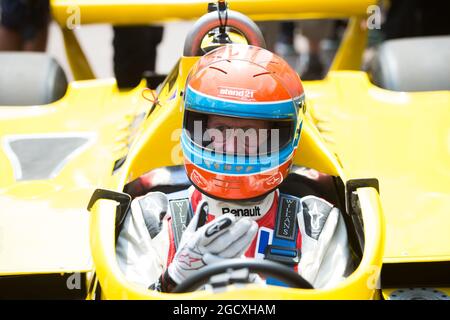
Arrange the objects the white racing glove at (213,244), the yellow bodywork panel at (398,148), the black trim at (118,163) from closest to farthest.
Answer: the white racing glove at (213,244) < the yellow bodywork panel at (398,148) < the black trim at (118,163)

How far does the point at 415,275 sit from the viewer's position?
2.25m

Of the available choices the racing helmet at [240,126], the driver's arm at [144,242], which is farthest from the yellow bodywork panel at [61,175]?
the racing helmet at [240,126]

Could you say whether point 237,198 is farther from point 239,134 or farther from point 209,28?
point 209,28

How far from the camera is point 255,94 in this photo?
2.01 metres

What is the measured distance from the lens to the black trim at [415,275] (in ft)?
7.34

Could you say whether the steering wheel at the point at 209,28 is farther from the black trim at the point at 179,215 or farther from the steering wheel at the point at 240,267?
the steering wheel at the point at 240,267

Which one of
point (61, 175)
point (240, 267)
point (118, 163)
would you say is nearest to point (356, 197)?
point (240, 267)

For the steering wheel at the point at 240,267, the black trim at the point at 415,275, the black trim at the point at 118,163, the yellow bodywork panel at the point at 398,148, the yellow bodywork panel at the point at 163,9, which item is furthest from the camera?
the yellow bodywork panel at the point at 163,9

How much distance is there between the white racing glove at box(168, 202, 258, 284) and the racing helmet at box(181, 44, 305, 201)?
0.15 m

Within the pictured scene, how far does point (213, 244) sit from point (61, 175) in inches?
40.4

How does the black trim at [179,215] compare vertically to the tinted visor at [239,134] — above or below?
below

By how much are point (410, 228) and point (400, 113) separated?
75 centimetres
